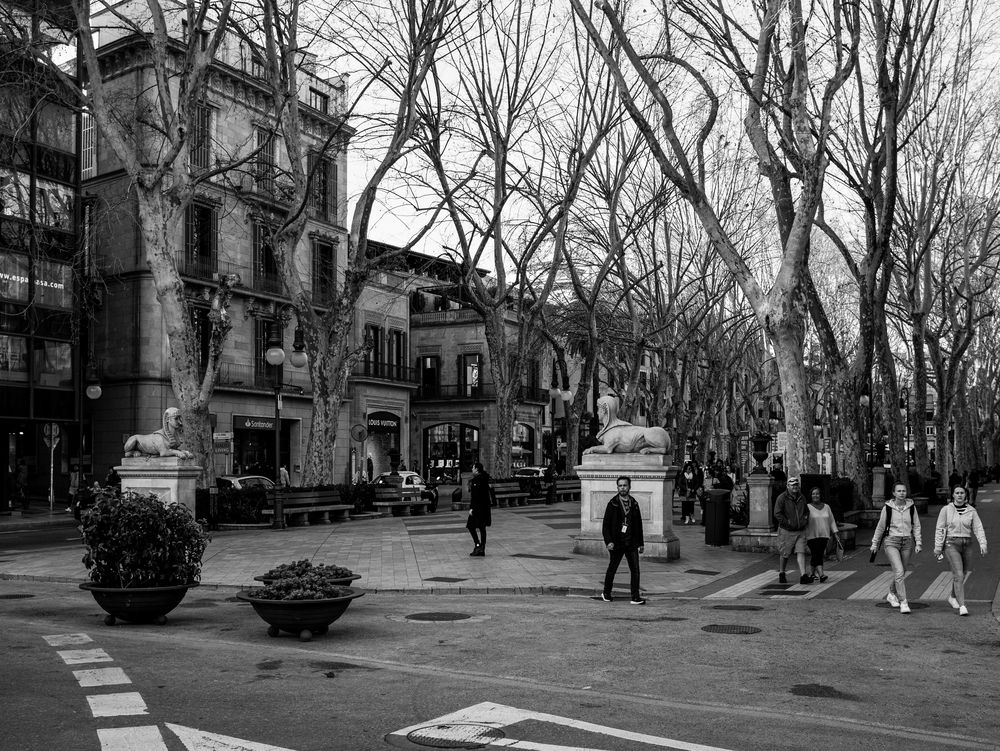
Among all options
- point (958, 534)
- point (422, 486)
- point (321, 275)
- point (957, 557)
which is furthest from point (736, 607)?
point (321, 275)

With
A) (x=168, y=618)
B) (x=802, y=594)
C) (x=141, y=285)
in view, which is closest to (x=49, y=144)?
(x=141, y=285)

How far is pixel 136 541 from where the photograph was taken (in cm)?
995

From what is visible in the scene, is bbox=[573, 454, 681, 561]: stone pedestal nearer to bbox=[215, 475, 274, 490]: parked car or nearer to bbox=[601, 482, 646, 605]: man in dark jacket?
bbox=[601, 482, 646, 605]: man in dark jacket

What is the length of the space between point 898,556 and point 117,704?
30.0 ft

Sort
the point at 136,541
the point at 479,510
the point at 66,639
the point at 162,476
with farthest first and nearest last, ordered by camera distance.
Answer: the point at 162,476 → the point at 479,510 → the point at 136,541 → the point at 66,639

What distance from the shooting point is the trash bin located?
18969 mm

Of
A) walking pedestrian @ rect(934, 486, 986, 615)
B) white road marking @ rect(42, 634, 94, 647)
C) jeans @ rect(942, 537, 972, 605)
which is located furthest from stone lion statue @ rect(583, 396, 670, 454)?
white road marking @ rect(42, 634, 94, 647)

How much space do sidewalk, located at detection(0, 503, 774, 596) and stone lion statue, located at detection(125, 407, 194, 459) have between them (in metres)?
2.19

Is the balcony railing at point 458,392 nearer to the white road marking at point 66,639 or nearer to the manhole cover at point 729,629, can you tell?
the manhole cover at point 729,629

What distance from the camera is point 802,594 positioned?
1335 centimetres

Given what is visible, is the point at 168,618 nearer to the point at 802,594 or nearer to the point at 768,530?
the point at 802,594

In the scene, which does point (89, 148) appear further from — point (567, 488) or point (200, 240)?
point (567, 488)

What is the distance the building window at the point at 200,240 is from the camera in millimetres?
37131

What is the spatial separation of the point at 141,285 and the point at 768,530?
26.3 metres
